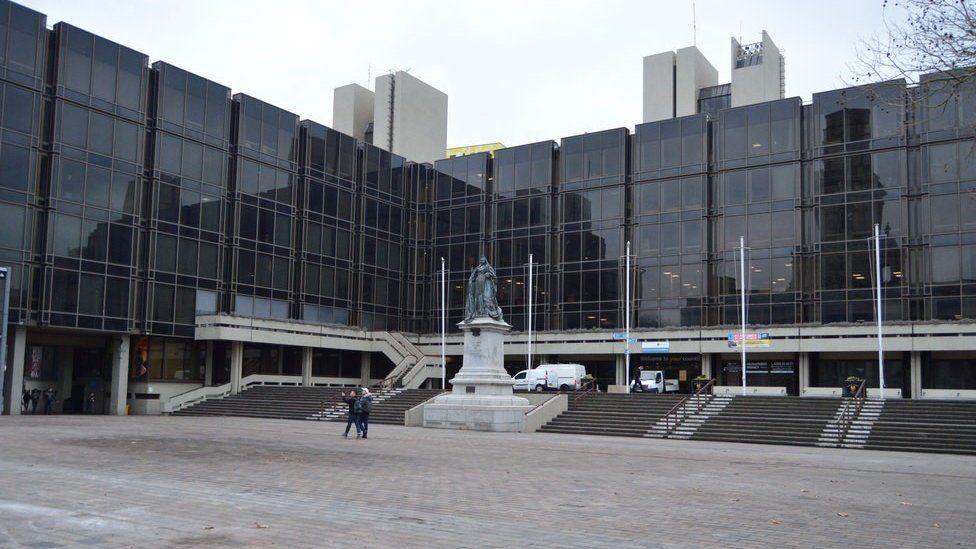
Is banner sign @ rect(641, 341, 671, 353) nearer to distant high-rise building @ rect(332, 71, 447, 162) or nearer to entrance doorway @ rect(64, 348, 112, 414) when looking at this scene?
entrance doorway @ rect(64, 348, 112, 414)

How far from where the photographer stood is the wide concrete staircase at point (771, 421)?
33531 millimetres

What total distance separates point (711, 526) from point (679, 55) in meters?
86.9

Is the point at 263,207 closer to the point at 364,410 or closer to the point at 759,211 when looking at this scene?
the point at 364,410

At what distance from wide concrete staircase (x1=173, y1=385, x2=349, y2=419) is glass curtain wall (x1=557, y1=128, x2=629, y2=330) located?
65.9 feet

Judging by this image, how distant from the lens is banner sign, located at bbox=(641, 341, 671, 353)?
57906mm

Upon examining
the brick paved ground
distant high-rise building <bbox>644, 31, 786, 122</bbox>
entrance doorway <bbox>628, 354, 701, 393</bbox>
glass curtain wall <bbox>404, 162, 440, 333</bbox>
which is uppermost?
distant high-rise building <bbox>644, 31, 786, 122</bbox>

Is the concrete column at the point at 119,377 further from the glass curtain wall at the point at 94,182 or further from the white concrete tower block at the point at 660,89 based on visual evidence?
the white concrete tower block at the point at 660,89

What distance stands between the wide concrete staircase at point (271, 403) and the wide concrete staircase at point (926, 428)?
27.1 meters

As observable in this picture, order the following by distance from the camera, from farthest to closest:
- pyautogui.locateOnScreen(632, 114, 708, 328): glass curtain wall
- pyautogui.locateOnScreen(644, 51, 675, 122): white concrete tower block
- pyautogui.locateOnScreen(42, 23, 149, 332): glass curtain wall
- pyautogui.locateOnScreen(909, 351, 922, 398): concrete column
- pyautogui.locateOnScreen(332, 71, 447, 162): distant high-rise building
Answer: pyautogui.locateOnScreen(644, 51, 675, 122): white concrete tower block
pyautogui.locateOnScreen(332, 71, 447, 162): distant high-rise building
pyautogui.locateOnScreen(632, 114, 708, 328): glass curtain wall
pyautogui.locateOnScreen(909, 351, 922, 398): concrete column
pyautogui.locateOnScreen(42, 23, 149, 332): glass curtain wall

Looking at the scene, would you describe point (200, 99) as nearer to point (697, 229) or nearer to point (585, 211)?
point (585, 211)

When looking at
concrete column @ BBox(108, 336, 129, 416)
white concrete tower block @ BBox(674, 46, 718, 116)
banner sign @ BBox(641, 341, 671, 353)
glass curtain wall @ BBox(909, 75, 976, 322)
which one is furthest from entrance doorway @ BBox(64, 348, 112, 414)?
white concrete tower block @ BBox(674, 46, 718, 116)

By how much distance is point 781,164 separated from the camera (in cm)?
5625

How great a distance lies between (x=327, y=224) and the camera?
204 ft

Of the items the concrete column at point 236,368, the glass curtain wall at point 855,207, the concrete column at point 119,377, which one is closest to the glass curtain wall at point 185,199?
the concrete column at point 119,377
